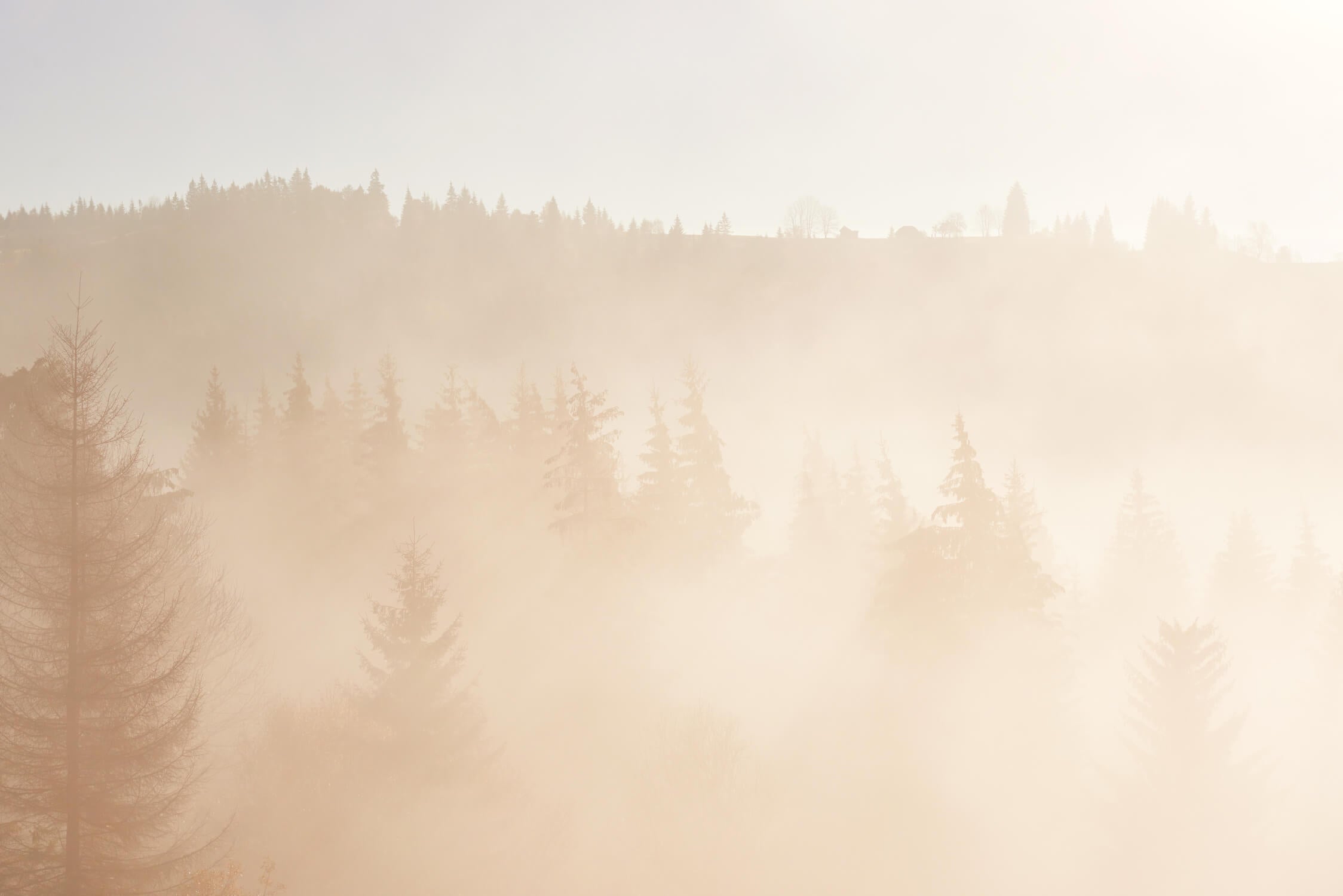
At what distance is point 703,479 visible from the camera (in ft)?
118

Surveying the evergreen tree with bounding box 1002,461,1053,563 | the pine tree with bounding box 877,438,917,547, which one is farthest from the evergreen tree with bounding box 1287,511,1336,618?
the pine tree with bounding box 877,438,917,547

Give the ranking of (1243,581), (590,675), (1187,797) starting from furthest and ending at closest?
(1243,581) < (590,675) < (1187,797)

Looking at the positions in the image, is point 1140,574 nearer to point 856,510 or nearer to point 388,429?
point 856,510

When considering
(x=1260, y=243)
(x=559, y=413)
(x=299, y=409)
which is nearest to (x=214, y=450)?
(x=299, y=409)

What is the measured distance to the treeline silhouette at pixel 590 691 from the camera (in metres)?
13.3

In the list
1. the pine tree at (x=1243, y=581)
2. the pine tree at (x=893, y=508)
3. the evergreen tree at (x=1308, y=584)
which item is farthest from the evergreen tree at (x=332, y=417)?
the evergreen tree at (x=1308, y=584)

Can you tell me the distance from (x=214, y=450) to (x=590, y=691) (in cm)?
3129

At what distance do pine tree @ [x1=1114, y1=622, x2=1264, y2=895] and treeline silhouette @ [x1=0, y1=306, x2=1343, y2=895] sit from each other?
0.10 m

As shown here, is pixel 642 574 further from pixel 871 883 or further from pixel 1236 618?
pixel 1236 618

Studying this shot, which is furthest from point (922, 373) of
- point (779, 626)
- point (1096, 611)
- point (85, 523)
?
point (85, 523)

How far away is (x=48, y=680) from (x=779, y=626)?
3279 centimetres

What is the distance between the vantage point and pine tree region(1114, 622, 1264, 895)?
24.2m

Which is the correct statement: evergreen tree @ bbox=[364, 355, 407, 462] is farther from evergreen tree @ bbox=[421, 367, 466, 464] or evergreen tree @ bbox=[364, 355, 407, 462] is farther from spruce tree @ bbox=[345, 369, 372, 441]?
spruce tree @ bbox=[345, 369, 372, 441]

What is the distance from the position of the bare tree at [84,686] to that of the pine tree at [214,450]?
36.1m
